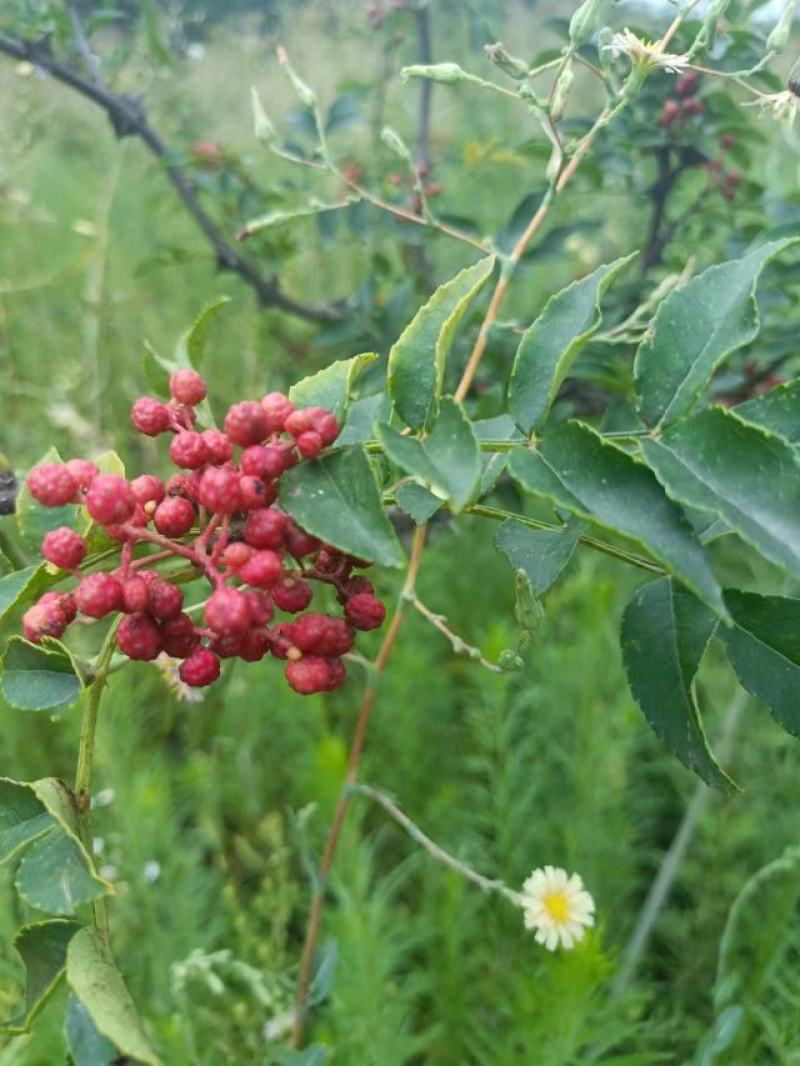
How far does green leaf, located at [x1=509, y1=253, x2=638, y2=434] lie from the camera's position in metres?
0.56

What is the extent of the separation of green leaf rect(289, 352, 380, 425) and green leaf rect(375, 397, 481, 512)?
0.06 metres

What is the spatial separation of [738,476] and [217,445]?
275 mm

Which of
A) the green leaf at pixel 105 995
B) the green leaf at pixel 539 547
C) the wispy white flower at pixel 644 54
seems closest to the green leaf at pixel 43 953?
the green leaf at pixel 105 995

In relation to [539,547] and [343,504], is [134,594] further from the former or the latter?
[539,547]

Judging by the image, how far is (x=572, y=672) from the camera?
151cm

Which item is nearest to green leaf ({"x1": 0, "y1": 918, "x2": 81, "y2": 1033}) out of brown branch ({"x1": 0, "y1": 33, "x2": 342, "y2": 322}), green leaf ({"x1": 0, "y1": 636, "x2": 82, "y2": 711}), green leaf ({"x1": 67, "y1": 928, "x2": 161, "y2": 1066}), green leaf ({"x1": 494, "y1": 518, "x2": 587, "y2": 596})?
green leaf ({"x1": 67, "y1": 928, "x2": 161, "y2": 1066})

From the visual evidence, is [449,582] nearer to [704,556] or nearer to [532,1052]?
[532,1052]

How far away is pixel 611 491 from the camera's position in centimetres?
50

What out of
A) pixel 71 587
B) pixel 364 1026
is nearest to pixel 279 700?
pixel 364 1026

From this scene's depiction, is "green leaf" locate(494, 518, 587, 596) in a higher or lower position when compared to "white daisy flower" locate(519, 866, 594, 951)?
higher

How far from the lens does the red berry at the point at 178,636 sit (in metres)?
0.58

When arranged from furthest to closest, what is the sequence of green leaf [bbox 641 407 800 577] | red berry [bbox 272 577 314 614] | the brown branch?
the brown branch, red berry [bbox 272 577 314 614], green leaf [bbox 641 407 800 577]

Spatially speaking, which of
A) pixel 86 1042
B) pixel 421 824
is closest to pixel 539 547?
pixel 86 1042

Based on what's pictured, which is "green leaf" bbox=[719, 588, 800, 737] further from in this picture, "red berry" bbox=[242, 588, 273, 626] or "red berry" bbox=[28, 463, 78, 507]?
"red berry" bbox=[28, 463, 78, 507]
